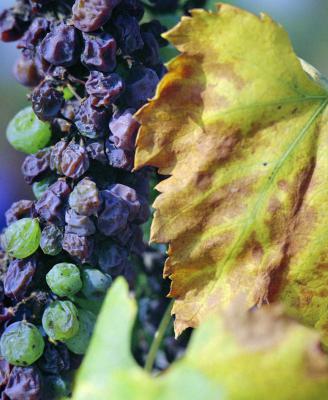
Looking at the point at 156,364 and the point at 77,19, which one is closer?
the point at 77,19

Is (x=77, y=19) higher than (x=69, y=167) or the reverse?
higher

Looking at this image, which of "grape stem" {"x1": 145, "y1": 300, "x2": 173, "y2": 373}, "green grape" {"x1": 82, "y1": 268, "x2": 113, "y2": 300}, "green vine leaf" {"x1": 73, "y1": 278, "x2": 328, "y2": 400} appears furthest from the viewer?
"green grape" {"x1": 82, "y1": 268, "x2": 113, "y2": 300}

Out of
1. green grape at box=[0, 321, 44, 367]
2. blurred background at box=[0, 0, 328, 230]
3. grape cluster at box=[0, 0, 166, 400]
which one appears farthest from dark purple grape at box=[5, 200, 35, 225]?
blurred background at box=[0, 0, 328, 230]

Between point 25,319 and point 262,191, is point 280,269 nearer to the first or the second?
point 262,191

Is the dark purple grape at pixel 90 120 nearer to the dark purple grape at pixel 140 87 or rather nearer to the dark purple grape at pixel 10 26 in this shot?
the dark purple grape at pixel 140 87

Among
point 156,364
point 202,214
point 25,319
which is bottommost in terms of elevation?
point 156,364

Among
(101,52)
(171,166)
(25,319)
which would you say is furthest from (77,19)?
(25,319)

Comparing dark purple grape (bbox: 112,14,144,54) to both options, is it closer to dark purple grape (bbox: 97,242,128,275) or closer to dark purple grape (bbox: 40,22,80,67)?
dark purple grape (bbox: 40,22,80,67)
